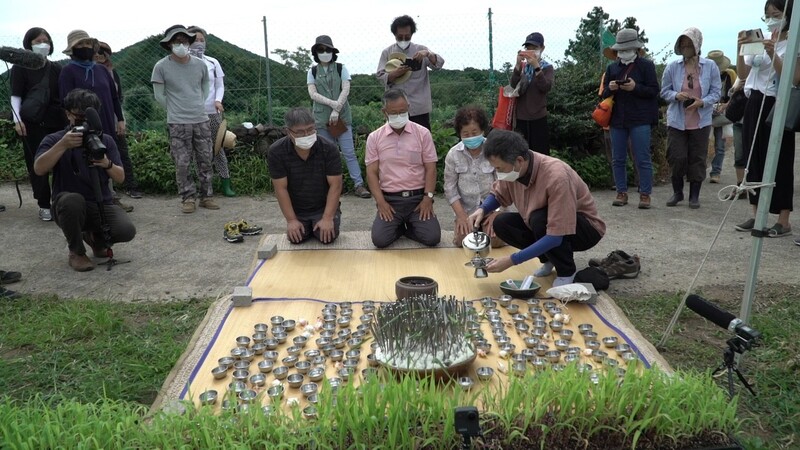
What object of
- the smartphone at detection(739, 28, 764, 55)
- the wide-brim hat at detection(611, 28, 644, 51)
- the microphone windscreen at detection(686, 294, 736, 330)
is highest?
the wide-brim hat at detection(611, 28, 644, 51)

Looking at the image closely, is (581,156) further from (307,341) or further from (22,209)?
(22,209)

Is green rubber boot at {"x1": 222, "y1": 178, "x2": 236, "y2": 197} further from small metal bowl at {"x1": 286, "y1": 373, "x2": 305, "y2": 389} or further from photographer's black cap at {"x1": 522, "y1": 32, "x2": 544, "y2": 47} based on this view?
small metal bowl at {"x1": 286, "y1": 373, "x2": 305, "y2": 389}

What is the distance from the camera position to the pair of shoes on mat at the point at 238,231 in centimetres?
564

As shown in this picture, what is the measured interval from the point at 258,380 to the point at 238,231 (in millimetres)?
3291

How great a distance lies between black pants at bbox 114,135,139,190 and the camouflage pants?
686mm

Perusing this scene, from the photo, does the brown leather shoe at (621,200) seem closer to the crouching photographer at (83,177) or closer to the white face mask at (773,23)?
the white face mask at (773,23)

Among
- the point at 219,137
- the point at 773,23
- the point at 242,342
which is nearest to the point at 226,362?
the point at 242,342

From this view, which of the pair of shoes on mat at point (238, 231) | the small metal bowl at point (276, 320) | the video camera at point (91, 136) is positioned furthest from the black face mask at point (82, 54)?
the small metal bowl at point (276, 320)

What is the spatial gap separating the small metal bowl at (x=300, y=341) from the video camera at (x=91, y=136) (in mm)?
2400

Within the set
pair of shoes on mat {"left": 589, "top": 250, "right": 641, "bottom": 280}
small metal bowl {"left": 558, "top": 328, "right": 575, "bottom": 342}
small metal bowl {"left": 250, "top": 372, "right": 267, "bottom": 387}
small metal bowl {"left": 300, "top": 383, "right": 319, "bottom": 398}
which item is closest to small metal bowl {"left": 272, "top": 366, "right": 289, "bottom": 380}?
small metal bowl {"left": 250, "top": 372, "right": 267, "bottom": 387}

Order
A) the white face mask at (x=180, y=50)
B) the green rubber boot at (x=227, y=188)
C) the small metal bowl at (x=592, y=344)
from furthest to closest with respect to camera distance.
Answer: the green rubber boot at (x=227, y=188) < the white face mask at (x=180, y=50) < the small metal bowl at (x=592, y=344)

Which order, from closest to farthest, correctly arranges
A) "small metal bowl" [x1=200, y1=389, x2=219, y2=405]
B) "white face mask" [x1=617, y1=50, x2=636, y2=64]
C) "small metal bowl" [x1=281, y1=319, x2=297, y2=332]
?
"small metal bowl" [x1=200, y1=389, x2=219, y2=405]
"small metal bowl" [x1=281, y1=319, x2=297, y2=332]
"white face mask" [x1=617, y1=50, x2=636, y2=64]

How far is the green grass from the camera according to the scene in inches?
75.1

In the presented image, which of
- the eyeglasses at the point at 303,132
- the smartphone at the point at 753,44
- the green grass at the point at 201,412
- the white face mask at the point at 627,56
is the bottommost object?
the green grass at the point at 201,412
